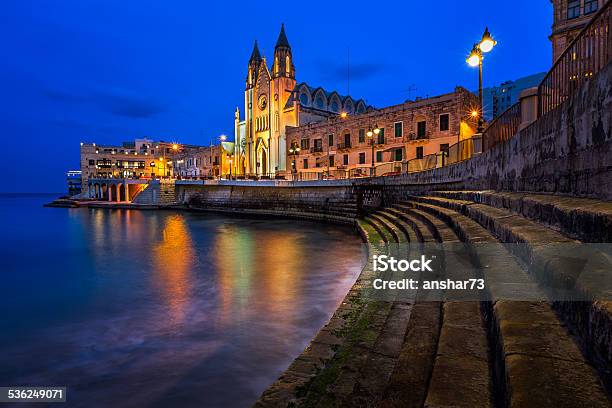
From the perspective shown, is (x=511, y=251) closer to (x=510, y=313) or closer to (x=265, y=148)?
(x=510, y=313)

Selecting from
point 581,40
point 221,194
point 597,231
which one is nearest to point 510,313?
point 597,231

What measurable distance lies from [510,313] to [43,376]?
22.6 ft

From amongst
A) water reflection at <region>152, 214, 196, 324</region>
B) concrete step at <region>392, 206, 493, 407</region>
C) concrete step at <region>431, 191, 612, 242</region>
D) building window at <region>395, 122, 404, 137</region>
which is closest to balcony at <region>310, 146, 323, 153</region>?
building window at <region>395, 122, 404, 137</region>

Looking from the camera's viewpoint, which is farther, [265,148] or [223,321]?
[265,148]

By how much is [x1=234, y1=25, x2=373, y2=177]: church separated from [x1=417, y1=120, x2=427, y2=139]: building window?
21128mm

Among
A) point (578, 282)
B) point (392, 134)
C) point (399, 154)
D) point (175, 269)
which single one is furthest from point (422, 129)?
point (578, 282)

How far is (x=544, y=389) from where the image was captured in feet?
5.19

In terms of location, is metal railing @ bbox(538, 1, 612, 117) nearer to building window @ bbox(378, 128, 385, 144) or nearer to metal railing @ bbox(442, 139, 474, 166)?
metal railing @ bbox(442, 139, 474, 166)

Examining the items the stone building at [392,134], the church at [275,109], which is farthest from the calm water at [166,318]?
the church at [275,109]

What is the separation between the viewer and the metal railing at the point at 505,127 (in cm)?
862

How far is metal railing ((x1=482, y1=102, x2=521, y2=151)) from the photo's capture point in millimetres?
8625

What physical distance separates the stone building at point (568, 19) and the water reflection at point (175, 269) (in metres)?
26.3

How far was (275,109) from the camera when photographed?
53375mm

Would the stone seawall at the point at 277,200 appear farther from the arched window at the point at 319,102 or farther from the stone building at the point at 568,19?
the arched window at the point at 319,102
